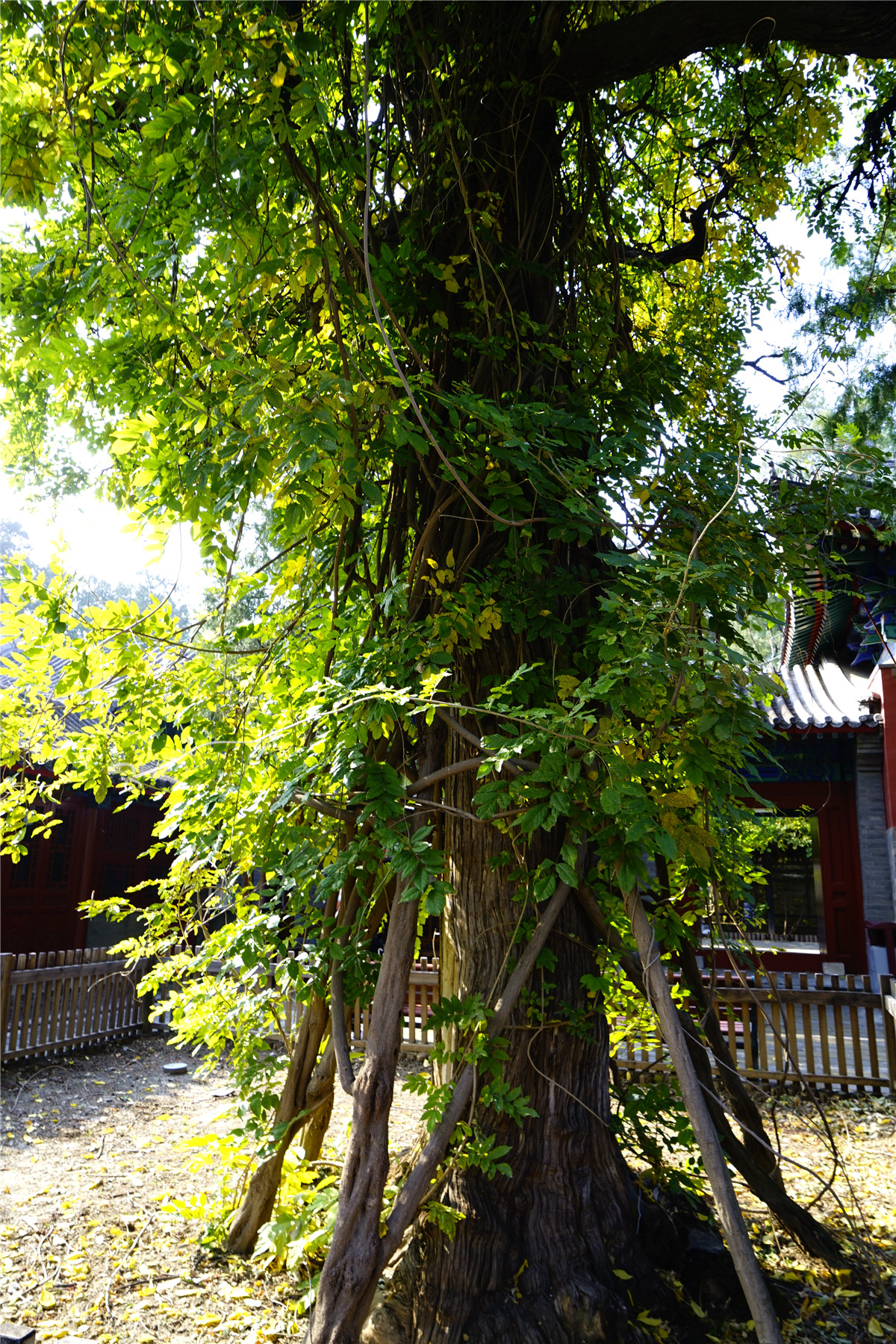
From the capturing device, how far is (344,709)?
2.64 metres

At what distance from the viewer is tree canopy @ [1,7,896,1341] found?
8.21 feet

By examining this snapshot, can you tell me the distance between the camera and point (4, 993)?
726cm

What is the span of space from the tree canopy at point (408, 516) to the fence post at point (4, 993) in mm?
4495

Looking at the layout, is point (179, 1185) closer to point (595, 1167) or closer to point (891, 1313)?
point (595, 1167)

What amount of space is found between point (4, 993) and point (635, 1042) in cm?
527

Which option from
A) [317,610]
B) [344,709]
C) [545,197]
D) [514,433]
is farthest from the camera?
[545,197]

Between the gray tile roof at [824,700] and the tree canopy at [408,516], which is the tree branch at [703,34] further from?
the gray tile roof at [824,700]

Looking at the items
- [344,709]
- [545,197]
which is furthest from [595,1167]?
A: [545,197]

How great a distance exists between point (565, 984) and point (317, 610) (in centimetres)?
181

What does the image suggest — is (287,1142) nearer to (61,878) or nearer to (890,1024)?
(890,1024)

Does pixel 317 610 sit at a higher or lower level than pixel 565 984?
higher

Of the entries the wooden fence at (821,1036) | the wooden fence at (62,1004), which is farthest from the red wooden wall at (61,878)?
the wooden fence at (821,1036)

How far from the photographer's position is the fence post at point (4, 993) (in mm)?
7152

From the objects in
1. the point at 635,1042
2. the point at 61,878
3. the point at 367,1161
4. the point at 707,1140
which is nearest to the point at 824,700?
the point at 635,1042
